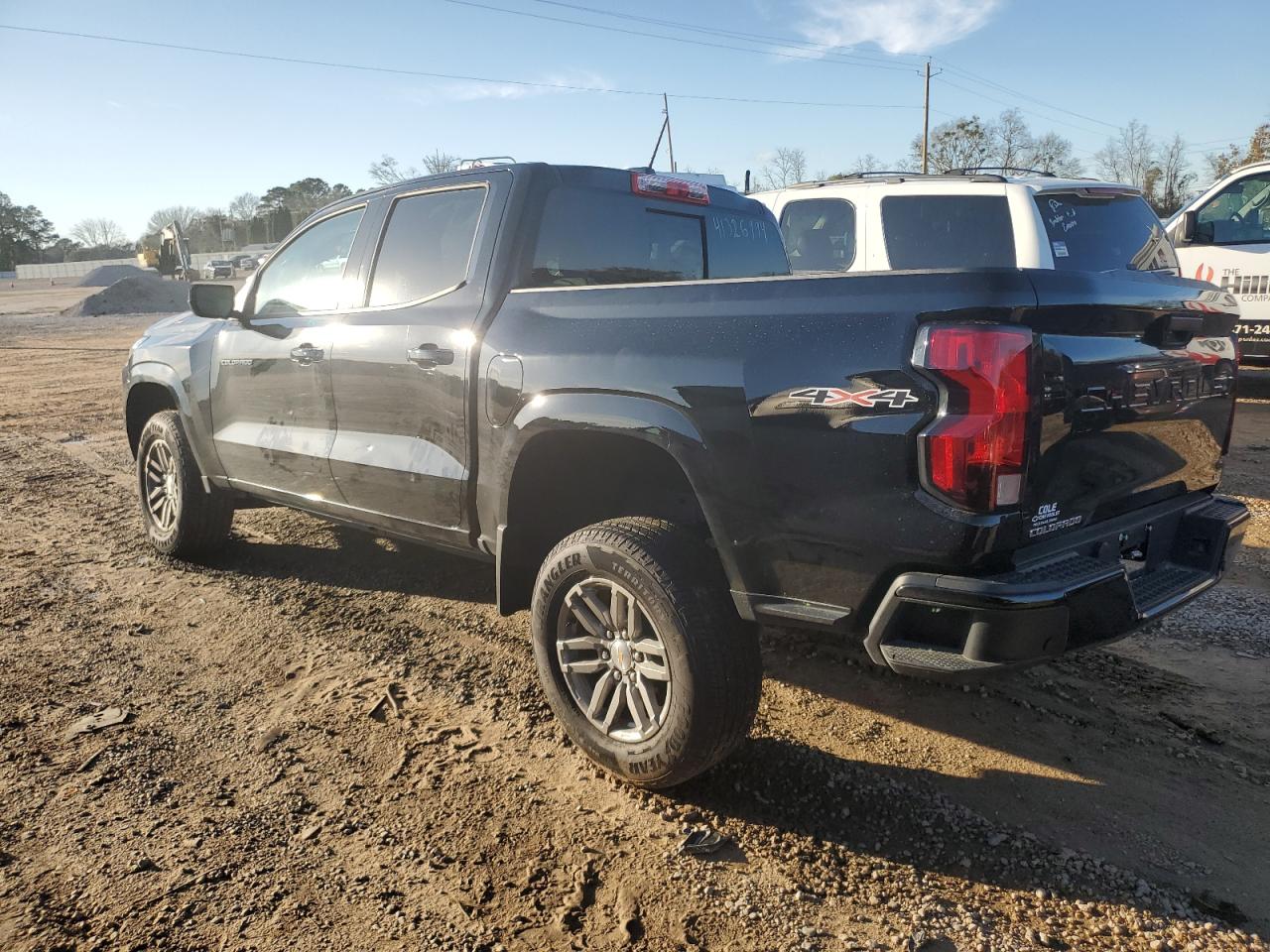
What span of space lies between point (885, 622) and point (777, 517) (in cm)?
39

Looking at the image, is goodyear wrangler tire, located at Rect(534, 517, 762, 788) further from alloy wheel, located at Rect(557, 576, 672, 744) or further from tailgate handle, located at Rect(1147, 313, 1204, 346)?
tailgate handle, located at Rect(1147, 313, 1204, 346)

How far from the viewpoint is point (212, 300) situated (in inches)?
177

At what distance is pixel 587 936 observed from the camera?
2262 mm

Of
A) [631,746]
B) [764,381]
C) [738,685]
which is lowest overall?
[631,746]

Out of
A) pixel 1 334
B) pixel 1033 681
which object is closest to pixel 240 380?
pixel 1033 681

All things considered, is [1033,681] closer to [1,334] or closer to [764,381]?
[764,381]

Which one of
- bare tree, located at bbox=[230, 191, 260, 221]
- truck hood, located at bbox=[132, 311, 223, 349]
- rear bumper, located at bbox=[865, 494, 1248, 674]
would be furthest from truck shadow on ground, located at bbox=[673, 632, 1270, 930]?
bare tree, located at bbox=[230, 191, 260, 221]

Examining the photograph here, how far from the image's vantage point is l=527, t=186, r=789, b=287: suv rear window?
11.5 feet

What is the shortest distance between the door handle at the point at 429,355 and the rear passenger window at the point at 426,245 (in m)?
0.27

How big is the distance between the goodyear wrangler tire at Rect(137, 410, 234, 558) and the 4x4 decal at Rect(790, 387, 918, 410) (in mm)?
3772

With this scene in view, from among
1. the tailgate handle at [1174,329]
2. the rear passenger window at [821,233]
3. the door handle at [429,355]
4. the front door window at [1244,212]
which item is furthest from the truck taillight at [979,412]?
the front door window at [1244,212]

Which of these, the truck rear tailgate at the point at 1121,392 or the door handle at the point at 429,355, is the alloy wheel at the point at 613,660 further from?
the truck rear tailgate at the point at 1121,392

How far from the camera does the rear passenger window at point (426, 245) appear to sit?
359 centimetres

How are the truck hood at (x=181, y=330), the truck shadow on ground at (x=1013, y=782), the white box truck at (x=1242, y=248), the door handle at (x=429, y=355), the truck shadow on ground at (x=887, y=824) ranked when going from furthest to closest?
the white box truck at (x=1242, y=248) < the truck hood at (x=181, y=330) < the door handle at (x=429, y=355) < the truck shadow on ground at (x=1013, y=782) < the truck shadow on ground at (x=887, y=824)
